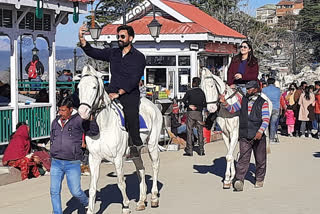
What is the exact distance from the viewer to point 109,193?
484 inches

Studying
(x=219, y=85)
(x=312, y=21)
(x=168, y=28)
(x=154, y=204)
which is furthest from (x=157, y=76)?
(x=312, y=21)

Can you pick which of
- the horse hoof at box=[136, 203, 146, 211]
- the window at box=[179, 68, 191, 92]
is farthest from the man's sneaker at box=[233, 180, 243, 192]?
the window at box=[179, 68, 191, 92]

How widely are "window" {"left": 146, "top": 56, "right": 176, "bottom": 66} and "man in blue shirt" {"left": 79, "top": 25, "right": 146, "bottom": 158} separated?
19072 mm

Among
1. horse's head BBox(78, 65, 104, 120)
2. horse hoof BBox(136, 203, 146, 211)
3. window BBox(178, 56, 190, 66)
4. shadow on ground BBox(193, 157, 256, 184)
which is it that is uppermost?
window BBox(178, 56, 190, 66)

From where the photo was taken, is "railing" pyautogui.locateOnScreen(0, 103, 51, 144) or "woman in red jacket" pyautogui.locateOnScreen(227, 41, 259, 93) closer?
"woman in red jacket" pyautogui.locateOnScreen(227, 41, 259, 93)

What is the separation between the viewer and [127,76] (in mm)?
9922

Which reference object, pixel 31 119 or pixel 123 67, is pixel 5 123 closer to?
pixel 31 119

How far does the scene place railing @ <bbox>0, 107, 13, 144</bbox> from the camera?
51.2 feet

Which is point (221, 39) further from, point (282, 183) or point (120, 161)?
point (120, 161)

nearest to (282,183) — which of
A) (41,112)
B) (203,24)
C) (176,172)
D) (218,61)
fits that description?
(176,172)

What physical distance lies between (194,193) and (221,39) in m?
18.9

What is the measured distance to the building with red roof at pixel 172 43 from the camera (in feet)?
93.4

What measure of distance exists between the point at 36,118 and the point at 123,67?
7.68 metres

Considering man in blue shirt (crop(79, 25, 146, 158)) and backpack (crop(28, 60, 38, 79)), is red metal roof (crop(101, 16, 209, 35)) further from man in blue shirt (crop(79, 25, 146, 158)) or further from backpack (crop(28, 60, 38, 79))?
man in blue shirt (crop(79, 25, 146, 158))
